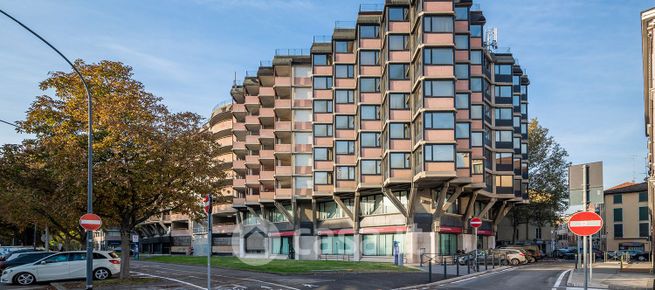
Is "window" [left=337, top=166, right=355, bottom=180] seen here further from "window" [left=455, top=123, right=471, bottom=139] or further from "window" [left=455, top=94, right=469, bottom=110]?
"window" [left=455, top=94, right=469, bottom=110]

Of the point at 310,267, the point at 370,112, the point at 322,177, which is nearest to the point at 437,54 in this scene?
the point at 370,112

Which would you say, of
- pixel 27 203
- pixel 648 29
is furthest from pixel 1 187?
pixel 648 29

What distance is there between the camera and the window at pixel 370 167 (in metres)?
59.5

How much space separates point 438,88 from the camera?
50.9 meters

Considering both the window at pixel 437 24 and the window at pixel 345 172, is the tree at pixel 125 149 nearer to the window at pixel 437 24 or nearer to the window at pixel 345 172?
the window at pixel 437 24

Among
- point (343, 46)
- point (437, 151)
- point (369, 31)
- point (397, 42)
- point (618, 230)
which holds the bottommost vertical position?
point (618, 230)

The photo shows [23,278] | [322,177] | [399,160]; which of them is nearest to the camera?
[23,278]

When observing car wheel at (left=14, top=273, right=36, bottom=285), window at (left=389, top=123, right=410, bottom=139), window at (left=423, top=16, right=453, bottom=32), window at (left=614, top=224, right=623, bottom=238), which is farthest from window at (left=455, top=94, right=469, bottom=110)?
window at (left=614, top=224, right=623, bottom=238)

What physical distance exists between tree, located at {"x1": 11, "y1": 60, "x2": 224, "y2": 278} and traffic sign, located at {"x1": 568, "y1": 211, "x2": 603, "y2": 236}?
58.1 feet

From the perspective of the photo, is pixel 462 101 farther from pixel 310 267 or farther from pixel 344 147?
pixel 310 267

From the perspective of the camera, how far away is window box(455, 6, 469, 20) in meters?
53.9

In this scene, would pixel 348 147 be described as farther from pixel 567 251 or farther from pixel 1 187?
pixel 1 187

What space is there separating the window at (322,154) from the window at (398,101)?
43.4ft

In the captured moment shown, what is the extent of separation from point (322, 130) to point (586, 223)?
5516cm
